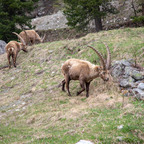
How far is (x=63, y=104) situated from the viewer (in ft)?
26.1

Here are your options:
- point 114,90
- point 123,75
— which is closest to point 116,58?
point 123,75

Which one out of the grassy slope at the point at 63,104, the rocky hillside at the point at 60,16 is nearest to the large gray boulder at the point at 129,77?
the grassy slope at the point at 63,104

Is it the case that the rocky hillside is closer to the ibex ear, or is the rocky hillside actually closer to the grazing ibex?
the grazing ibex

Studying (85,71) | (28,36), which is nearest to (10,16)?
(28,36)

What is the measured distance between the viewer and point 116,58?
10.2m

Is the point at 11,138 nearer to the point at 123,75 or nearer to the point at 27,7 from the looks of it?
the point at 123,75

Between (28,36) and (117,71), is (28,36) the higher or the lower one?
the higher one

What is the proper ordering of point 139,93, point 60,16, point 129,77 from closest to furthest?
point 139,93
point 129,77
point 60,16

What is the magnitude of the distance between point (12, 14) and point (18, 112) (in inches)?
584

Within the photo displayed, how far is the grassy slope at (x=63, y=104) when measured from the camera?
4984mm

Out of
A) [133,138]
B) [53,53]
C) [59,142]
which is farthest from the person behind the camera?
[53,53]

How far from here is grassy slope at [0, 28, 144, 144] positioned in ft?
16.4

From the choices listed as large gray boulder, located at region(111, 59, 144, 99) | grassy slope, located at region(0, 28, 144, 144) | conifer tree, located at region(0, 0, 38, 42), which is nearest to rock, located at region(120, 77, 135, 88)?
large gray boulder, located at region(111, 59, 144, 99)

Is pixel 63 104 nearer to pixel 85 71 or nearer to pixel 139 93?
pixel 85 71
